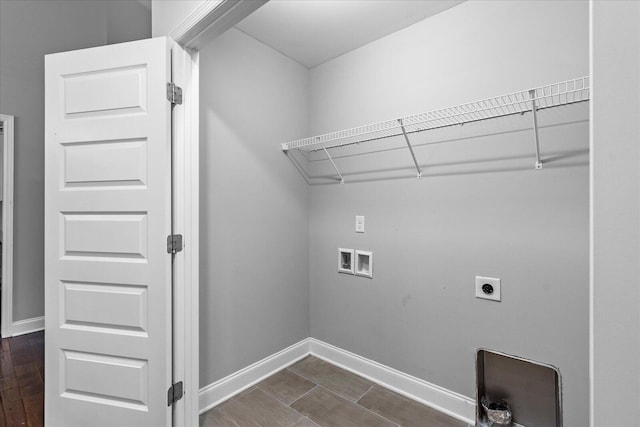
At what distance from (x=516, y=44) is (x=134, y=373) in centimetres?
257

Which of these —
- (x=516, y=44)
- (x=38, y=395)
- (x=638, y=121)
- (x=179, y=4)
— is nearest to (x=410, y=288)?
(x=516, y=44)

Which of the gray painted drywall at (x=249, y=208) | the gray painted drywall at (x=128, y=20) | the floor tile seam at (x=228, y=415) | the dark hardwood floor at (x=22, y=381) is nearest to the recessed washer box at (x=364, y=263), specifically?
the gray painted drywall at (x=249, y=208)

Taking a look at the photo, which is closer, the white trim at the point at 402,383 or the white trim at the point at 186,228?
the white trim at the point at 186,228

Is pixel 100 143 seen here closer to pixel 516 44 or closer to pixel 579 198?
pixel 516 44

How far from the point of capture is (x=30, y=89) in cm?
287

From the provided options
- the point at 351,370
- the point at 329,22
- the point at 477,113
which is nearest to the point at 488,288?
the point at 477,113

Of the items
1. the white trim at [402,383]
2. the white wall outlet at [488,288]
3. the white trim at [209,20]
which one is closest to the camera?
the white trim at [209,20]

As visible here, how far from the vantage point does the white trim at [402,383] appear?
1.79m

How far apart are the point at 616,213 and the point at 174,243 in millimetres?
1557

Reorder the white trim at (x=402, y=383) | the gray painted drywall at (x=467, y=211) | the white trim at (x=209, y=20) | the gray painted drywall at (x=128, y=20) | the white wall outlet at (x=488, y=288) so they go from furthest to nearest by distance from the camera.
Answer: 1. the gray painted drywall at (x=128, y=20)
2. the white trim at (x=402, y=383)
3. the white wall outlet at (x=488, y=288)
4. the gray painted drywall at (x=467, y=211)
5. the white trim at (x=209, y=20)

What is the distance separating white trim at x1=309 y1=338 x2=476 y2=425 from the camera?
179 centimetres

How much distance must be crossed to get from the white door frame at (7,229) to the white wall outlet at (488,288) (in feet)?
12.8

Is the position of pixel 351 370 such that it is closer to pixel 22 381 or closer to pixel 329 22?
pixel 22 381

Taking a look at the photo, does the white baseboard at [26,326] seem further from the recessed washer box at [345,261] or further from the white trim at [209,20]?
the white trim at [209,20]
